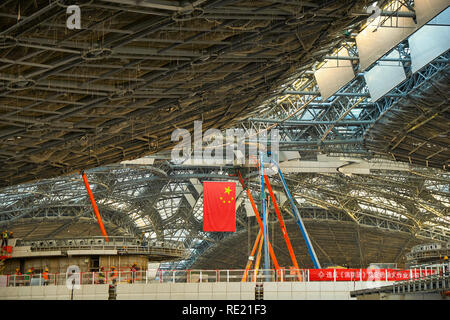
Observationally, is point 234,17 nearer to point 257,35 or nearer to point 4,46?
point 257,35

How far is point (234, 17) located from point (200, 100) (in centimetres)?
1336

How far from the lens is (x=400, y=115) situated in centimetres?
A: 4988

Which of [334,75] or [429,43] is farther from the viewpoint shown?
[334,75]

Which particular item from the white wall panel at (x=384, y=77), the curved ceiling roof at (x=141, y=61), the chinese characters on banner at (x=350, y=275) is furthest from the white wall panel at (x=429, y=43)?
the chinese characters on banner at (x=350, y=275)

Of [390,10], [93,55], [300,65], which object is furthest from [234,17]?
[390,10]

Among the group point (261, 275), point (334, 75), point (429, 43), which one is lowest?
point (261, 275)

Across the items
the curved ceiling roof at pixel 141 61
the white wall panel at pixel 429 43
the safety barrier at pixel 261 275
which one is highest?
the white wall panel at pixel 429 43

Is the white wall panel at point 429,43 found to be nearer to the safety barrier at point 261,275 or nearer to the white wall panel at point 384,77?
the white wall panel at point 384,77

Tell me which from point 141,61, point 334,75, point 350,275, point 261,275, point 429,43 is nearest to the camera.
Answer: point 141,61

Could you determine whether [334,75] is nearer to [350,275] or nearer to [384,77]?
[384,77]

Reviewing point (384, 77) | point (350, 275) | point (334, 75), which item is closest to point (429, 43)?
point (384, 77)

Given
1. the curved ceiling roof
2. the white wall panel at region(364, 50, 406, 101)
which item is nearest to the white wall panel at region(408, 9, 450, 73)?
the white wall panel at region(364, 50, 406, 101)

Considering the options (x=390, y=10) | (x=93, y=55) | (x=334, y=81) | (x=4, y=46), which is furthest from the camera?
(x=334, y=81)

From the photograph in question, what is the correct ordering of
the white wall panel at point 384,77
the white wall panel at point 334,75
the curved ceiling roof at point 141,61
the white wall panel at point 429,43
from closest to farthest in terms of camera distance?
the curved ceiling roof at point 141,61
the white wall panel at point 429,43
the white wall panel at point 384,77
the white wall panel at point 334,75
